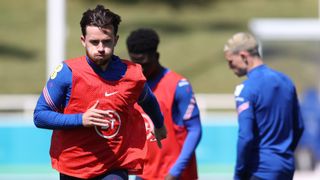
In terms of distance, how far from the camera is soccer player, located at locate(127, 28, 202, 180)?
7.30m

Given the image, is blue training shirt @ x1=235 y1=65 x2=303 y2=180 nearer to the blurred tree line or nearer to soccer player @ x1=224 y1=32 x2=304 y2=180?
soccer player @ x1=224 y1=32 x2=304 y2=180

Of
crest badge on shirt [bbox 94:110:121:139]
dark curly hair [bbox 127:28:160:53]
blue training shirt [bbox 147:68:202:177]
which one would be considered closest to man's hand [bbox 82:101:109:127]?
crest badge on shirt [bbox 94:110:121:139]

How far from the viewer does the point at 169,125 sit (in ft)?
24.0

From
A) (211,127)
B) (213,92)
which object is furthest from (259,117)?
(213,92)

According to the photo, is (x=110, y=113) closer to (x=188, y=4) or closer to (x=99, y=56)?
(x=99, y=56)

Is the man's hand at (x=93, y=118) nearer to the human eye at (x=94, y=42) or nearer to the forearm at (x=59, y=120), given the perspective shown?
the forearm at (x=59, y=120)

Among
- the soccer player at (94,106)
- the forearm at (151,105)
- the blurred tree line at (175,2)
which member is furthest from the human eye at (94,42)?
the blurred tree line at (175,2)

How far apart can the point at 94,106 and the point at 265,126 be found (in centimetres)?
198

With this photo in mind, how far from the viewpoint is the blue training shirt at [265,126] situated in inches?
274

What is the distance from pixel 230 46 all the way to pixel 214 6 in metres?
30.0

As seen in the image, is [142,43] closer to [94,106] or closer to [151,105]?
[151,105]

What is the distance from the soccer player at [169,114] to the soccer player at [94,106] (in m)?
1.58

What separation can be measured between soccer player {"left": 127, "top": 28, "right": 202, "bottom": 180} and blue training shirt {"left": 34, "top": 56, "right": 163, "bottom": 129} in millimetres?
1651

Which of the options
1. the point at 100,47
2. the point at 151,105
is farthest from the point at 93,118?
the point at 151,105
